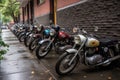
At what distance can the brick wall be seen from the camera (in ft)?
21.9

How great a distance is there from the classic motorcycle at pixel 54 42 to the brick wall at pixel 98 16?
87cm

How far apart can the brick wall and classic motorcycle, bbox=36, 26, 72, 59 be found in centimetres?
87

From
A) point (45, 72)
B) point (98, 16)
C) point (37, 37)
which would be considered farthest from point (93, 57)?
point (37, 37)

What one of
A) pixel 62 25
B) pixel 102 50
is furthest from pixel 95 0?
pixel 62 25

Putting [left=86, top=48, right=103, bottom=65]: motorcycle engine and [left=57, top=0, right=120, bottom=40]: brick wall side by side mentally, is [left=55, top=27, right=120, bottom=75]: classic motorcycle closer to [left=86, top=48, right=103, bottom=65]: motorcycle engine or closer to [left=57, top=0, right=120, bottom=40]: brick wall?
[left=86, top=48, right=103, bottom=65]: motorcycle engine

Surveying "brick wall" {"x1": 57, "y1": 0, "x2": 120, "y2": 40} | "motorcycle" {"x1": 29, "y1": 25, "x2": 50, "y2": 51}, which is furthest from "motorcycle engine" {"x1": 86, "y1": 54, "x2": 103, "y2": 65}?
"motorcycle" {"x1": 29, "y1": 25, "x2": 50, "y2": 51}

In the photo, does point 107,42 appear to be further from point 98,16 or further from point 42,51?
point 42,51

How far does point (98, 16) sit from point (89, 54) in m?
1.95

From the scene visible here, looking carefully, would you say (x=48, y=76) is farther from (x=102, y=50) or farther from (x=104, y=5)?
(x=104, y=5)

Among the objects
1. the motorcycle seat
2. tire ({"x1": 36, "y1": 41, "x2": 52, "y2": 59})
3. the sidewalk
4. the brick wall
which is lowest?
the sidewalk

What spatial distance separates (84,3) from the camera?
8.83 meters

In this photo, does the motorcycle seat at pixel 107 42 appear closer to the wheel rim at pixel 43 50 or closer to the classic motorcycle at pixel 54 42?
the classic motorcycle at pixel 54 42

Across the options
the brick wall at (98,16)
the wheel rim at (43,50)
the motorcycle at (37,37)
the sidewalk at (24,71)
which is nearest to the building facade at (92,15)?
the brick wall at (98,16)

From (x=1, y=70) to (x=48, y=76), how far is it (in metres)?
1.69
